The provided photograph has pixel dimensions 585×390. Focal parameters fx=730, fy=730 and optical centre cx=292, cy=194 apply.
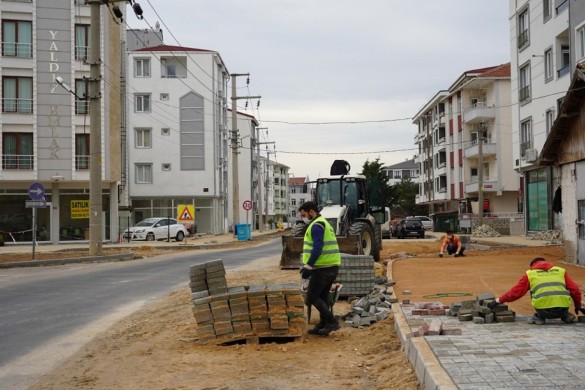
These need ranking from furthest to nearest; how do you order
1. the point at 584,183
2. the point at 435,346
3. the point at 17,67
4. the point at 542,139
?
1. the point at 17,67
2. the point at 542,139
3. the point at 584,183
4. the point at 435,346

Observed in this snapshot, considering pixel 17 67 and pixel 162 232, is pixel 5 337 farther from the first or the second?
pixel 162 232

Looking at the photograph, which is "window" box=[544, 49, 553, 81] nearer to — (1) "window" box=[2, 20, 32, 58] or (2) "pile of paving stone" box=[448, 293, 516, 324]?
(1) "window" box=[2, 20, 32, 58]

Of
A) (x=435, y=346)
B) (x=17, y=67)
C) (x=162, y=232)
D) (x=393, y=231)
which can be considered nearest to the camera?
(x=435, y=346)

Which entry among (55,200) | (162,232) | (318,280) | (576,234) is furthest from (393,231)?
(318,280)

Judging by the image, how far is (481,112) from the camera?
62.2 m

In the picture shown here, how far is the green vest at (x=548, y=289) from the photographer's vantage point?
8.93m

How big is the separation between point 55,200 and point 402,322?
3852cm

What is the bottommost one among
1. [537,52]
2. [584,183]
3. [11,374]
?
[11,374]

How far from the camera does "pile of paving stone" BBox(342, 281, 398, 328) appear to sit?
10930mm

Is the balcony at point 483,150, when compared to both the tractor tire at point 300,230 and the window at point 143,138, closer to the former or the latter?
the window at point 143,138

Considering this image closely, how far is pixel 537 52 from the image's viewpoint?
132 ft

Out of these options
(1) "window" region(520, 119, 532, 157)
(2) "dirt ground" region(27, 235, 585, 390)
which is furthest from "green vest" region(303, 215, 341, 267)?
(1) "window" region(520, 119, 532, 157)

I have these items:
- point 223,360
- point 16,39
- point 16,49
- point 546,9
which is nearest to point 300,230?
point 223,360

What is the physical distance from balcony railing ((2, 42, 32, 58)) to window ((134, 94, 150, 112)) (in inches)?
835
